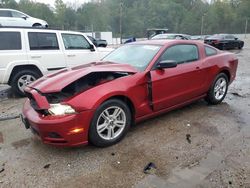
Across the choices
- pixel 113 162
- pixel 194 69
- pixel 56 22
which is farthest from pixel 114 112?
pixel 56 22

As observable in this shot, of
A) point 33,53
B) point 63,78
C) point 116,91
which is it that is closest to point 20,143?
point 63,78

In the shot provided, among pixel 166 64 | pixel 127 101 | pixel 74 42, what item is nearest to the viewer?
pixel 127 101

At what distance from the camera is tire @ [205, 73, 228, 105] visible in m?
5.25

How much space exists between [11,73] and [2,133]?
2524 mm

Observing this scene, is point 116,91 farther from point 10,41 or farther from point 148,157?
point 10,41

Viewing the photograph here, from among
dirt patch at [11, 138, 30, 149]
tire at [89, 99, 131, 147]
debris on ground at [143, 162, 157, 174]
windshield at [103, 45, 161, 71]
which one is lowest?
debris on ground at [143, 162, 157, 174]

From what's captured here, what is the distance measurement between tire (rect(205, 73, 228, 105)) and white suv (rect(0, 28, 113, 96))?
158 inches

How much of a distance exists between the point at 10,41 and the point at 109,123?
14.0ft

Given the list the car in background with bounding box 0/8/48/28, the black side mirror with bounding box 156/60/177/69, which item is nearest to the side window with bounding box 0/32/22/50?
the black side mirror with bounding box 156/60/177/69

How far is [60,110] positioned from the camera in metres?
3.20

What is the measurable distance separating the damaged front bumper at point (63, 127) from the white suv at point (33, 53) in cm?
349

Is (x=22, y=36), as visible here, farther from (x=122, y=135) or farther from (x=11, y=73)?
(x=122, y=135)

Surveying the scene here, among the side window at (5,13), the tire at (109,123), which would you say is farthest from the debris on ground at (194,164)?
the side window at (5,13)

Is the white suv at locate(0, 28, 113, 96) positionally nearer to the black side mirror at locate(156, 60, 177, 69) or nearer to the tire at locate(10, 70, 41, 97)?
the tire at locate(10, 70, 41, 97)
